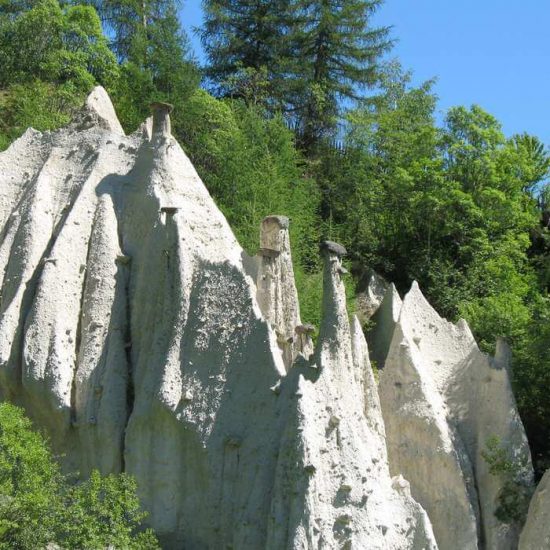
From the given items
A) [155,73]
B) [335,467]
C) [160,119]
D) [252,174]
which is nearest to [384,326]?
[160,119]

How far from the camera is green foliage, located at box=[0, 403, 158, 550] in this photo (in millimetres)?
12320

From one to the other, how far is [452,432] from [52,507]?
6.13m

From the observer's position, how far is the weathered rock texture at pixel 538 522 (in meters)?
13.8

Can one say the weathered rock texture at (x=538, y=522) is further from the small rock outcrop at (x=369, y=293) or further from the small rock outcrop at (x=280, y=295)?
the small rock outcrop at (x=369, y=293)

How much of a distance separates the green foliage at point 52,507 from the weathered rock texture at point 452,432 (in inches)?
168

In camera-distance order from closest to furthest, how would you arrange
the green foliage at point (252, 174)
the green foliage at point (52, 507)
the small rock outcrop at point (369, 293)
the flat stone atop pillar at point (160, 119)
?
the green foliage at point (52, 507), the flat stone atop pillar at point (160, 119), the green foliage at point (252, 174), the small rock outcrop at point (369, 293)

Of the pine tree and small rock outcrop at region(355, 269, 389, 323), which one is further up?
the pine tree

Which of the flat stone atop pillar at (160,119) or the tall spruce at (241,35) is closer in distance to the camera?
the flat stone atop pillar at (160,119)

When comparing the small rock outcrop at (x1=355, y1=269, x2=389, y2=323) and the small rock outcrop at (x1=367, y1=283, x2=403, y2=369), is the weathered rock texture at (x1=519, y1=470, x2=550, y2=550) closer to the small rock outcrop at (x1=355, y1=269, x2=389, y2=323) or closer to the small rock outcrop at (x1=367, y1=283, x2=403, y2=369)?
the small rock outcrop at (x1=367, y1=283, x2=403, y2=369)

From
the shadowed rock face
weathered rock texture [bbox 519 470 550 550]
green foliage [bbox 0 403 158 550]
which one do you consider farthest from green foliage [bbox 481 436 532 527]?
green foliage [bbox 0 403 158 550]

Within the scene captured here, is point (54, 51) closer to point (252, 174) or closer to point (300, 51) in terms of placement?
point (300, 51)

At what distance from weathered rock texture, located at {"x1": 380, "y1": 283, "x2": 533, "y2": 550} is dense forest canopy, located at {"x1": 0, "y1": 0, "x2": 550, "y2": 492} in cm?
303

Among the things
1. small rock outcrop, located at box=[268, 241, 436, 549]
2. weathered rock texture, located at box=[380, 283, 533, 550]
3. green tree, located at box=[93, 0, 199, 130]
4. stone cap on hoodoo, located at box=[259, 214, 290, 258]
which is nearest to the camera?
small rock outcrop, located at box=[268, 241, 436, 549]

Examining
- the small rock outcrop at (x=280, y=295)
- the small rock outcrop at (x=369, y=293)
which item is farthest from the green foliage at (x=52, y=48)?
the small rock outcrop at (x=280, y=295)
